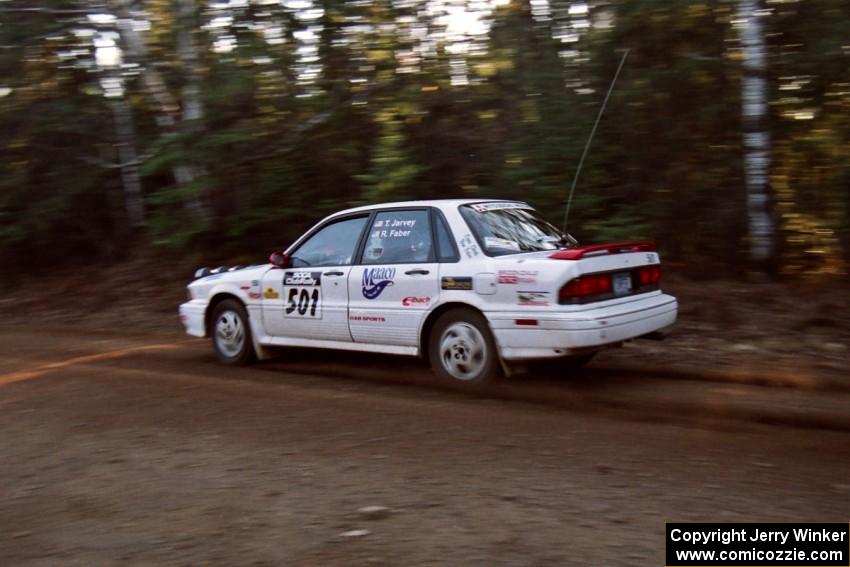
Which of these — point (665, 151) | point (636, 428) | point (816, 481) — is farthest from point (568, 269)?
point (665, 151)

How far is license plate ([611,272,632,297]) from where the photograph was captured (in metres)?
6.64

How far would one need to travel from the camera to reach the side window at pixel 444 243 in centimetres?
693

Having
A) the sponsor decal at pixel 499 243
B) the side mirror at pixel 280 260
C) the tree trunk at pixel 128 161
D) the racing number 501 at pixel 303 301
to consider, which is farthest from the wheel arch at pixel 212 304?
the tree trunk at pixel 128 161

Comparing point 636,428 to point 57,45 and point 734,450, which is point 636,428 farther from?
point 57,45

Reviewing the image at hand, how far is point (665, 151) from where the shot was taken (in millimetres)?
11469

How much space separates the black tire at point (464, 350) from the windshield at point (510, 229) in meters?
0.62

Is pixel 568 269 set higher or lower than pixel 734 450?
higher

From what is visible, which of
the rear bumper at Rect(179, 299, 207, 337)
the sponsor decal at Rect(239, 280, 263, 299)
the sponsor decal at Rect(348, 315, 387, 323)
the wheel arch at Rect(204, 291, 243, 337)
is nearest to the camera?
the sponsor decal at Rect(348, 315, 387, 323)

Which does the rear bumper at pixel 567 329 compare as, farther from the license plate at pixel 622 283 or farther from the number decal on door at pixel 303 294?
the number decal on door at pixel 303 294

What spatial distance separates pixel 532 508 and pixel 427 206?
3.76 m

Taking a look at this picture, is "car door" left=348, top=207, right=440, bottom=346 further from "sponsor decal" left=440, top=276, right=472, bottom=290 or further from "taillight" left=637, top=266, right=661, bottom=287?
"taillight" left=637, top=266, right=661, bottom=287

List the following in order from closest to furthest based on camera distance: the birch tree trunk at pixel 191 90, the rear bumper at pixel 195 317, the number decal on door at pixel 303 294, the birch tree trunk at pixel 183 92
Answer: the number decal on door at pixel 303 294 < the rear bumper at pixel 195 317 < the birch tree trunk at pixel 191 90 < the birch tree trunk at pixel 183 92

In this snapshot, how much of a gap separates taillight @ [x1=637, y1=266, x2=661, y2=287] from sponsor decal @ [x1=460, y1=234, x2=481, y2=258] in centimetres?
140

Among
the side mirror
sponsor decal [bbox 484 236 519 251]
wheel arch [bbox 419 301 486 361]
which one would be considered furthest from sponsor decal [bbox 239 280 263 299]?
sponsor decal [bbox 484 236 519 251]
